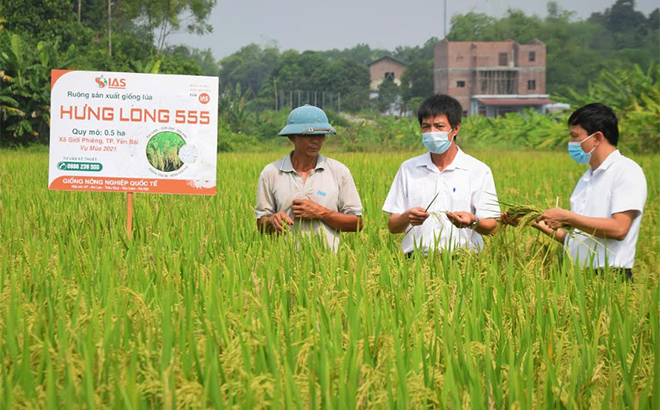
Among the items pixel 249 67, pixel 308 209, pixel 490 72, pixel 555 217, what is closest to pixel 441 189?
pixel 555 217

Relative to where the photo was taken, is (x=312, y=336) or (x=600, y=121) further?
(x=600, y=121)

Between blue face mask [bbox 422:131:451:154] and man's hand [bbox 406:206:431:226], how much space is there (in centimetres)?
31

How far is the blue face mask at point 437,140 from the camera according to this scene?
3342 mm

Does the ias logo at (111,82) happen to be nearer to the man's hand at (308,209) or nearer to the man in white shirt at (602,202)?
the man's hand at (308,209)

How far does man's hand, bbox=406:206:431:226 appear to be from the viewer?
318cm

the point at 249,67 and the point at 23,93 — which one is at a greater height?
the point at 249,67

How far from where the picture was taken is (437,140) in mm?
3340

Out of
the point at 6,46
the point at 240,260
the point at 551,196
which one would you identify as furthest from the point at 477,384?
the point at 6,46

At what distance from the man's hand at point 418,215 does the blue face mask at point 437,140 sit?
1.00 ft

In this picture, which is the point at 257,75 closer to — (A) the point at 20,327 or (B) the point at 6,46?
(B) the point at 6,46

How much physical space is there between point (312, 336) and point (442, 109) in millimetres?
1597

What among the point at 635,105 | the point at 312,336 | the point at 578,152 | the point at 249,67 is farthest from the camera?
the point at 249,67

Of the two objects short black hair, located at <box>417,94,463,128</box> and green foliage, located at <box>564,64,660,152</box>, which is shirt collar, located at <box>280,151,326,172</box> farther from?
green foliage, located at <box>564,64,660,152</box>

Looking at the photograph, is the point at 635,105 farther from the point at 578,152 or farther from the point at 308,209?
the point at 308,209
